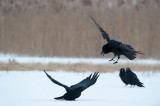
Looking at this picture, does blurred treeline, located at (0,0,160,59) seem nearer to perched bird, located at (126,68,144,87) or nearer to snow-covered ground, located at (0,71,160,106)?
snow-covered ground, located at (0,71,160,106)

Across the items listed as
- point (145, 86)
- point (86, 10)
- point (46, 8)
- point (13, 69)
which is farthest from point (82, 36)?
point (145, 86)

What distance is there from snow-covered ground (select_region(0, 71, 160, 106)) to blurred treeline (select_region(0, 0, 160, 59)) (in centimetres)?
387

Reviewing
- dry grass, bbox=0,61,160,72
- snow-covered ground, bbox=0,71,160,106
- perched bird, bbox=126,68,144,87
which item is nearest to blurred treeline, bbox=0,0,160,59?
dry grass, bbox=0,61,160,72

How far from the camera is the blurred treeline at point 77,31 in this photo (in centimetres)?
1499

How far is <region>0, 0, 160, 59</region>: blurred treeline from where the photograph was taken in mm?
14992

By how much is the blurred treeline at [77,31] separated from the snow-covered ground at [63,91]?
387 centimetres

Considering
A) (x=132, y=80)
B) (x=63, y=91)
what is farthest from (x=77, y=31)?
(x=63, y=91)

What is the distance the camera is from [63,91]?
8.18m

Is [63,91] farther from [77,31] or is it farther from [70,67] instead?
[77,31]

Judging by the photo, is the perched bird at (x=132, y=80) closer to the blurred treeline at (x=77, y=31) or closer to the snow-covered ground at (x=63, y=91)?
the snow-covered ground at (x=63, y=91)

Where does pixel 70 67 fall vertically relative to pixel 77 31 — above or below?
below

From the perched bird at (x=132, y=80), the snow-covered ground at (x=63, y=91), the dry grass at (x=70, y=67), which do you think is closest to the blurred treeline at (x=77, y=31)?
the dry grass at (x=70, y=67)

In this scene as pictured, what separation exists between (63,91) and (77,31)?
7.28 meters

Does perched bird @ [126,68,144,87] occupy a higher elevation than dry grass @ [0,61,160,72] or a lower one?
lower
